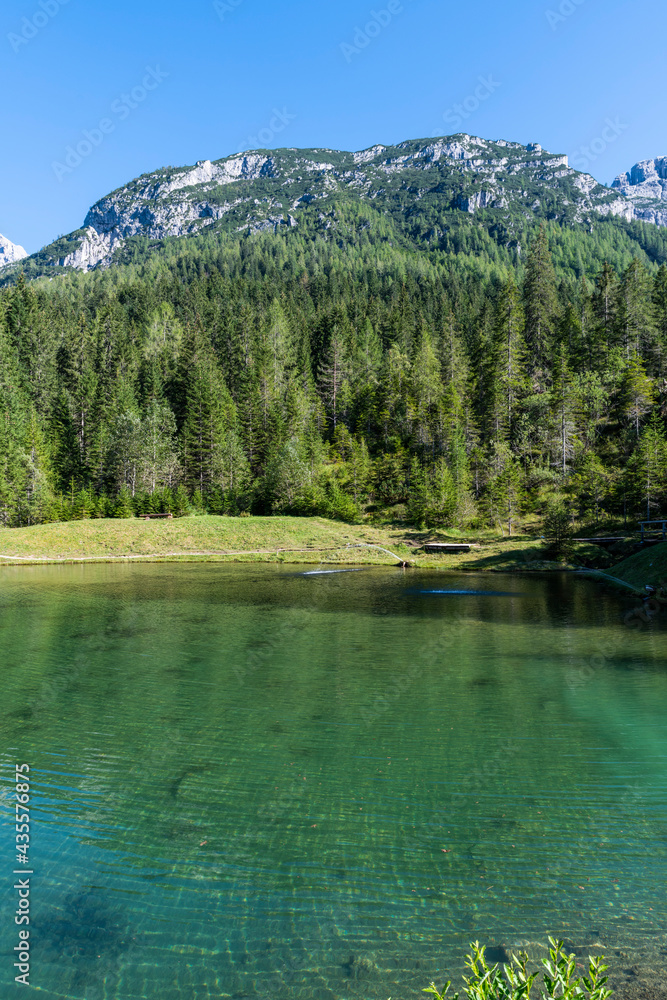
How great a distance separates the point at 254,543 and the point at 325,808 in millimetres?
50414

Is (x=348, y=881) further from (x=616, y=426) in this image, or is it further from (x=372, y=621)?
(x=616, y=426)

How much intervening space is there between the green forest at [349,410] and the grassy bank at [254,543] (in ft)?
17.1

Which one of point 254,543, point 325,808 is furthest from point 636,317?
point 325,808

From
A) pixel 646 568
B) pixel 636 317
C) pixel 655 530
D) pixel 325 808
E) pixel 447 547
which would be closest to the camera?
pixel 325 808

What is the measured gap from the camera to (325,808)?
28.4ft

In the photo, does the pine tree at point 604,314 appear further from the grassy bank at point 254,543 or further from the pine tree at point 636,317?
the grassy bank at point 254,543

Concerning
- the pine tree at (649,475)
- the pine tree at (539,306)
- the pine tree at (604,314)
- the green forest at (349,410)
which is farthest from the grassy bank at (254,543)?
the pine tree at (539,306)

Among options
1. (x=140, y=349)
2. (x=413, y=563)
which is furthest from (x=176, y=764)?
(x=140, y=349)

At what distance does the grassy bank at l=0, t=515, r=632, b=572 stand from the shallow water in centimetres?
3040

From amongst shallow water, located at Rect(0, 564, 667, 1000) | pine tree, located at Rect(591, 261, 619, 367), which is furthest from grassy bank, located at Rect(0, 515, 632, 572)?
pine tree, located at Rect(591, 261, 619, 367)

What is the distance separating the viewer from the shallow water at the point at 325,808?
5.85 metres

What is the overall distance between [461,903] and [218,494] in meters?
67.6

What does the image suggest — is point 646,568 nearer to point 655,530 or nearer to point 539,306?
point 655,530

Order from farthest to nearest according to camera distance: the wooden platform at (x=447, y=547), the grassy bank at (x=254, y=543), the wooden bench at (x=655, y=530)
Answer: the wooden platform at (x=447, y=547), the grassy bank at (x=254, y=543), the wooden bench at (x=655, y=530)
